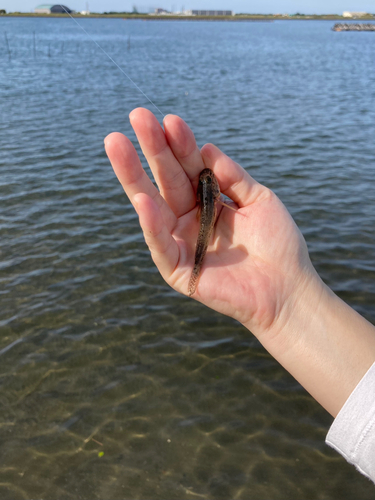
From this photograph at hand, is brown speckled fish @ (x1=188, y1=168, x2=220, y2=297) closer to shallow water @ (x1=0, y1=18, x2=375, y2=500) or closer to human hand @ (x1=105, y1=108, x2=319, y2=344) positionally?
human hand @ (x1=105, y1=108, x2=319, y2=344)

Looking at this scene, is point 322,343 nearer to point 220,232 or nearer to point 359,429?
point 359,429

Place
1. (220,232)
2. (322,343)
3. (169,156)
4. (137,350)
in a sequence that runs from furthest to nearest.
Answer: (137,350)
(220,232)
(169,156)
(322,343)

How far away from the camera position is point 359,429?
274 cm

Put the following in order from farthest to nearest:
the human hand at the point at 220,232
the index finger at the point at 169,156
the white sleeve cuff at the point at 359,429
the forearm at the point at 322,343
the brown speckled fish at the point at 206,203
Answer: the brown speckled fish at the point at 206,203 < the index finger at the point at 169,156 < the human hand at the point at 220,232 < the forearm at the point at 322,343 < the white sleeve cuff at the point at 359,429

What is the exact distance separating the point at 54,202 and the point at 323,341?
34.5ft

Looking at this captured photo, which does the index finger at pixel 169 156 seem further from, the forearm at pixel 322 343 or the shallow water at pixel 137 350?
the shallow water at pixel 137 350

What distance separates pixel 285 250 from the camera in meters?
3.94

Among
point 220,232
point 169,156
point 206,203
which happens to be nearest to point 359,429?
point 220,232

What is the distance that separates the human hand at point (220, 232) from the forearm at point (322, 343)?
78 millimetres

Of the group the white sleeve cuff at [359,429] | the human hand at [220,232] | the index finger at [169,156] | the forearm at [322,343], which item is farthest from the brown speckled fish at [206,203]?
the white sleeve cuff at [359,429]

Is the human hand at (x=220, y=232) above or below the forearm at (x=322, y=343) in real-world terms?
→ above

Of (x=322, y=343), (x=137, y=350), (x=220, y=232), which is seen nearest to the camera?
(x=322, y=343)

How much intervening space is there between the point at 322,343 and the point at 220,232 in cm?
158

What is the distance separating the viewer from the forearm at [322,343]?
11.1 ft
